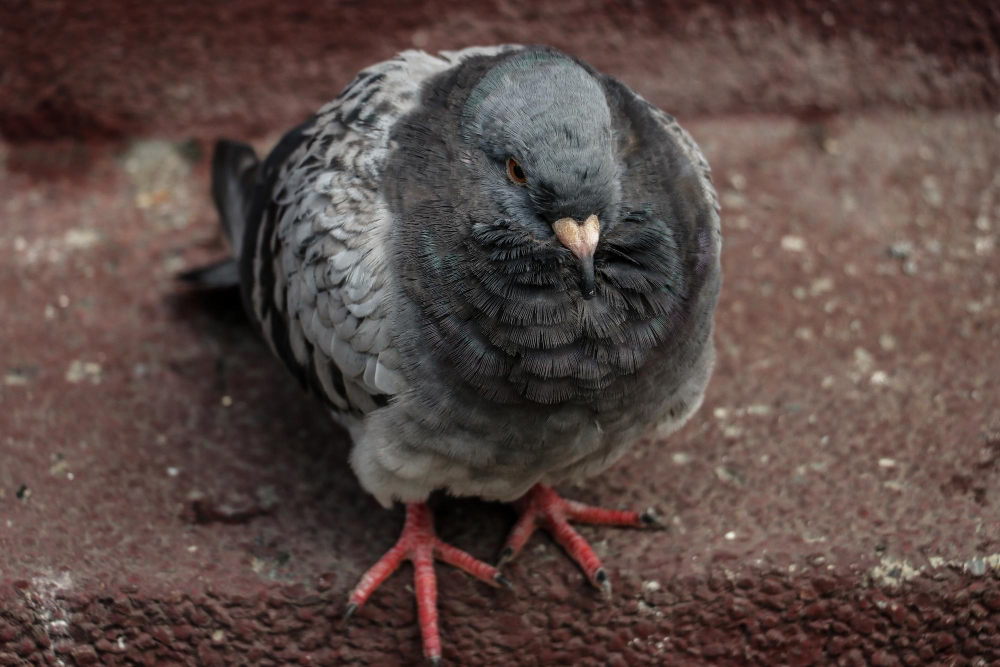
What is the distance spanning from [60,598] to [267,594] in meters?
0.82

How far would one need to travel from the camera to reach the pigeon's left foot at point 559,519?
4.27 metres

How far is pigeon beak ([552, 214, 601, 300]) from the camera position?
10.8ft

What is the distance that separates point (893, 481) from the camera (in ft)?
14.9

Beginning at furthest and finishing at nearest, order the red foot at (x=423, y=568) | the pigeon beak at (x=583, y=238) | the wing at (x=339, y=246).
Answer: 1. the red foot at (x=423, y=568)
2. the wing at (x=339, y=246)
3. the pigeon beak at (x=583, y=238)

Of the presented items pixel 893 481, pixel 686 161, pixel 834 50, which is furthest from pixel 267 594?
pixel 834 50

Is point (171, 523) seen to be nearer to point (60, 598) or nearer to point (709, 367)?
point (60, 598)

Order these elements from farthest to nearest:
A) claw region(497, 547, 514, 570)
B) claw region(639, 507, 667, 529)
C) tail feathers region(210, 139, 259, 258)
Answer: tail feathers region(210, 139, 259, 258) → claw region(639, 507, 667, 529) → claw region(497, 547, 514, 570)

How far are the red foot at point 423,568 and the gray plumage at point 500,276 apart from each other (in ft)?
0.96

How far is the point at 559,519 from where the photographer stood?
4.36 meters

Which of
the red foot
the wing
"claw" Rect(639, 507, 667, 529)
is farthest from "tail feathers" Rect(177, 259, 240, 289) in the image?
"claw" Rect(639, 507, 667, 529)

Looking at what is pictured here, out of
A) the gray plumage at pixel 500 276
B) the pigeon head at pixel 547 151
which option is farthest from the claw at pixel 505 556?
the pigeon head at pixel 547 151

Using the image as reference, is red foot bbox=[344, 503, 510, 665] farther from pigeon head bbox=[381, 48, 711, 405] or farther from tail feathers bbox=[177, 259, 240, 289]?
tail feathers bbox=[177, 259, 240, 289]

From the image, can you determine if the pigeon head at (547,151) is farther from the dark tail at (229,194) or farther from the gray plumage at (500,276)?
the dark tail at (229,194)

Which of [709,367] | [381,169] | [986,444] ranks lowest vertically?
[986,444]
